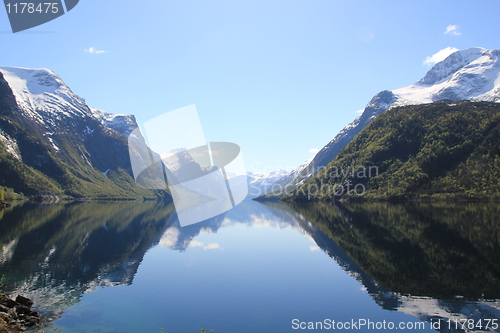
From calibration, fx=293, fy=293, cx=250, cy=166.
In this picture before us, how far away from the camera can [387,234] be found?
54.4 meters

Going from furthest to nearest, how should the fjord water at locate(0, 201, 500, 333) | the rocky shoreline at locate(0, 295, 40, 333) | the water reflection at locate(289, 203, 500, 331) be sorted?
the water reflection at locate(289, 203, 500, 331) → the fjord water at locate(0, 201, 500, 333) → the rocky shoreline at locate(0, 295, 40, 333)

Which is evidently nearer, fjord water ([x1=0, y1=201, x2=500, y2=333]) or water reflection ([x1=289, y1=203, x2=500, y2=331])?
fjord water ([x1=0, y1=201, x2=500, y2=333])

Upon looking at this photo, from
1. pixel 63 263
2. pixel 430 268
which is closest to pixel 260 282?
pixel 430 268

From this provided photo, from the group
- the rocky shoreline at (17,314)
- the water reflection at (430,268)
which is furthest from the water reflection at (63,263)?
the water reflection at (430,268)

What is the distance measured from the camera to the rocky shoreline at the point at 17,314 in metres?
19.1

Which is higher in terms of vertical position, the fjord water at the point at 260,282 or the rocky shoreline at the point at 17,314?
the rocky shoreline at the point at 17,314

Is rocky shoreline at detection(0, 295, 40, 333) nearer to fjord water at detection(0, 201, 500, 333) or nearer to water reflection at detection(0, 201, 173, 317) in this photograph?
water reflection at detection(0, 201, 173, 317)

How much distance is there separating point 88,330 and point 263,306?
1317 centimetres

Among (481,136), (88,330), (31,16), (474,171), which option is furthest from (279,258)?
(481,136)

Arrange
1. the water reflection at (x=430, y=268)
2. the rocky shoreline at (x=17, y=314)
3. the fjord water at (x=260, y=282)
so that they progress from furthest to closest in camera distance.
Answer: the water reflection at (x=430, y=268), the fjord water at (x=260, y=282), the rocky shoreline at (x=17, y=314)

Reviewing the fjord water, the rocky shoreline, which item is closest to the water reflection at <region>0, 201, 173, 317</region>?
the fjord water

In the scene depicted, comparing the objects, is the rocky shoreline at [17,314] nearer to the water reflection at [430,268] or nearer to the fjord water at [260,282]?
the fjord water at [260,282]

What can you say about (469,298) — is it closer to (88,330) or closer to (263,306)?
(263,306)

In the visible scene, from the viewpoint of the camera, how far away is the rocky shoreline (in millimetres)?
19083
